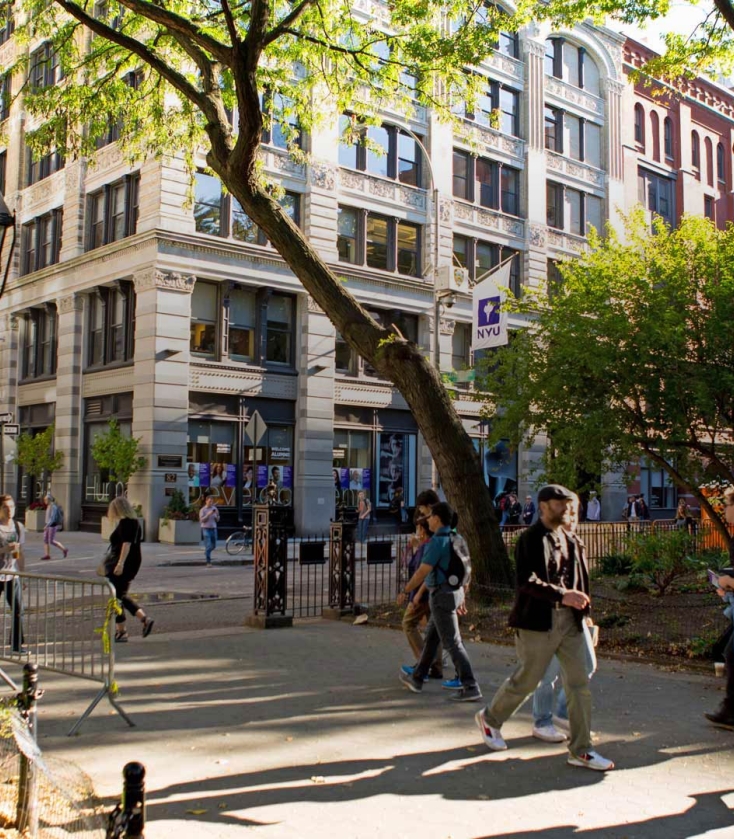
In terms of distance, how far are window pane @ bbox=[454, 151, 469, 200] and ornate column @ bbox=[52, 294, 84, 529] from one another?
1555 centimetres

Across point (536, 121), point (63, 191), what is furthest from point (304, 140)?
point (536, 121)

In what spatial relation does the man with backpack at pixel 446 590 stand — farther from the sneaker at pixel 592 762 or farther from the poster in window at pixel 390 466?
the poster in window at pixel 390 466

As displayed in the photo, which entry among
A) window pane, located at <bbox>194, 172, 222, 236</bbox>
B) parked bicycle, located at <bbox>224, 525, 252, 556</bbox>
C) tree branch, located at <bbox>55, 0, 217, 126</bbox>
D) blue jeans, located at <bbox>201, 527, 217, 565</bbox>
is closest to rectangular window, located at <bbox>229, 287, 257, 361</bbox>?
window pane, located at <bbox>194, 172, 222, 236</bbox>

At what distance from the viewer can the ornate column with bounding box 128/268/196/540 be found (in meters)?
28.3

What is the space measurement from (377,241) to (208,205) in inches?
282

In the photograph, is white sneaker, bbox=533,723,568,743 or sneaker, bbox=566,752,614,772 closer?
sneaker, bbox=566,752,614,772

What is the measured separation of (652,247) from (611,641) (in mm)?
7027

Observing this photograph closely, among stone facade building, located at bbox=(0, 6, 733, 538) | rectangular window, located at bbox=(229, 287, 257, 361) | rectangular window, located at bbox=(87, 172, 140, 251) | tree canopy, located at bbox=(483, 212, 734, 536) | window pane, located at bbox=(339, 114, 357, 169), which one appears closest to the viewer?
tree canopy, located at bbox=(483, 212, 734, 536)

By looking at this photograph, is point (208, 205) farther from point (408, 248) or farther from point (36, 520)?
point (36, 520)

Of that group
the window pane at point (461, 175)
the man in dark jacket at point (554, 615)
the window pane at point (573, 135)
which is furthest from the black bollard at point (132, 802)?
the window pane at point (573, 135)

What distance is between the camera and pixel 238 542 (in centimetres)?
2575

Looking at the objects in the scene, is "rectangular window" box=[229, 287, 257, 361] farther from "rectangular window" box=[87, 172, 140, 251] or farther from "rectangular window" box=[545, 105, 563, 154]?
"rectangular window" box=[545, 105, 563, 154]

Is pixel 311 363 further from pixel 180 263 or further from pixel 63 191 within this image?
pixel 63 191

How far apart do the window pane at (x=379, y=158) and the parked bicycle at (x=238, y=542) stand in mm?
15405
